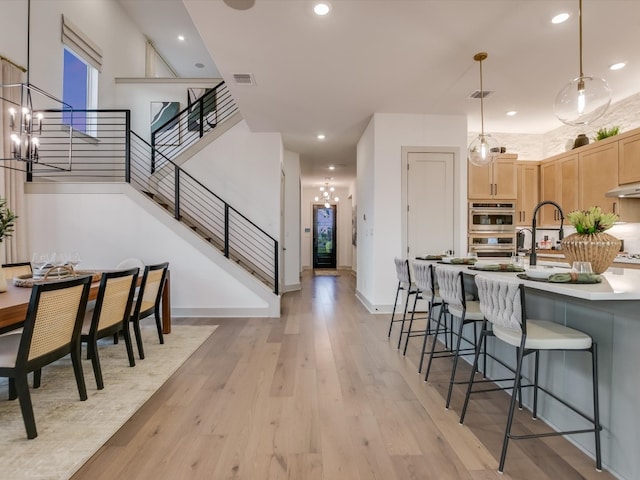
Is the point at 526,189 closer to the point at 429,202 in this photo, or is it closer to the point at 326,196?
the point at 429,202

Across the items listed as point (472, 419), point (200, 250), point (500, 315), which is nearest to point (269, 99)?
point (200, 250)

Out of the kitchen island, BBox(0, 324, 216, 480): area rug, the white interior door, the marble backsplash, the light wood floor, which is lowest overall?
the light wood floor

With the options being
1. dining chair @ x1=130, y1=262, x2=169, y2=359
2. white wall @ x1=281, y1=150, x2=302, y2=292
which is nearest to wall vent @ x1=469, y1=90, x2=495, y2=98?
white wall @ x1=281, y1=150, x2=302, y2=292

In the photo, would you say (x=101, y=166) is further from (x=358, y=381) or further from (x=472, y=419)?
(x=472, y=419)

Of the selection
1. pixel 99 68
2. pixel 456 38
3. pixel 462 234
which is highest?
pixel 99 68

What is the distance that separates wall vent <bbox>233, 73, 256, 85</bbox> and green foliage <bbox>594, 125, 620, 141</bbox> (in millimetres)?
5079

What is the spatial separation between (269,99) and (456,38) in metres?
2.49

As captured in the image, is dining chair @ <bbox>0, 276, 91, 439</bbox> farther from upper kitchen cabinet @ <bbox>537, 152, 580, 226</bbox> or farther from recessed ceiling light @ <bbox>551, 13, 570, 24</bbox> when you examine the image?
upper kitchen cabinet @ <bbox>537, 152, 580, 226</bbox>

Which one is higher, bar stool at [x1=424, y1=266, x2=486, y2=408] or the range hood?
the range hood

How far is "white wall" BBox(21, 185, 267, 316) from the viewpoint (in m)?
4.58

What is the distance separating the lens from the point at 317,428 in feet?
6.75

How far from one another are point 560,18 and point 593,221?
2118 millimetres

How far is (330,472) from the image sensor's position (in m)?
1.66

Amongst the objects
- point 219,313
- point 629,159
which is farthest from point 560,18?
point 219,313
